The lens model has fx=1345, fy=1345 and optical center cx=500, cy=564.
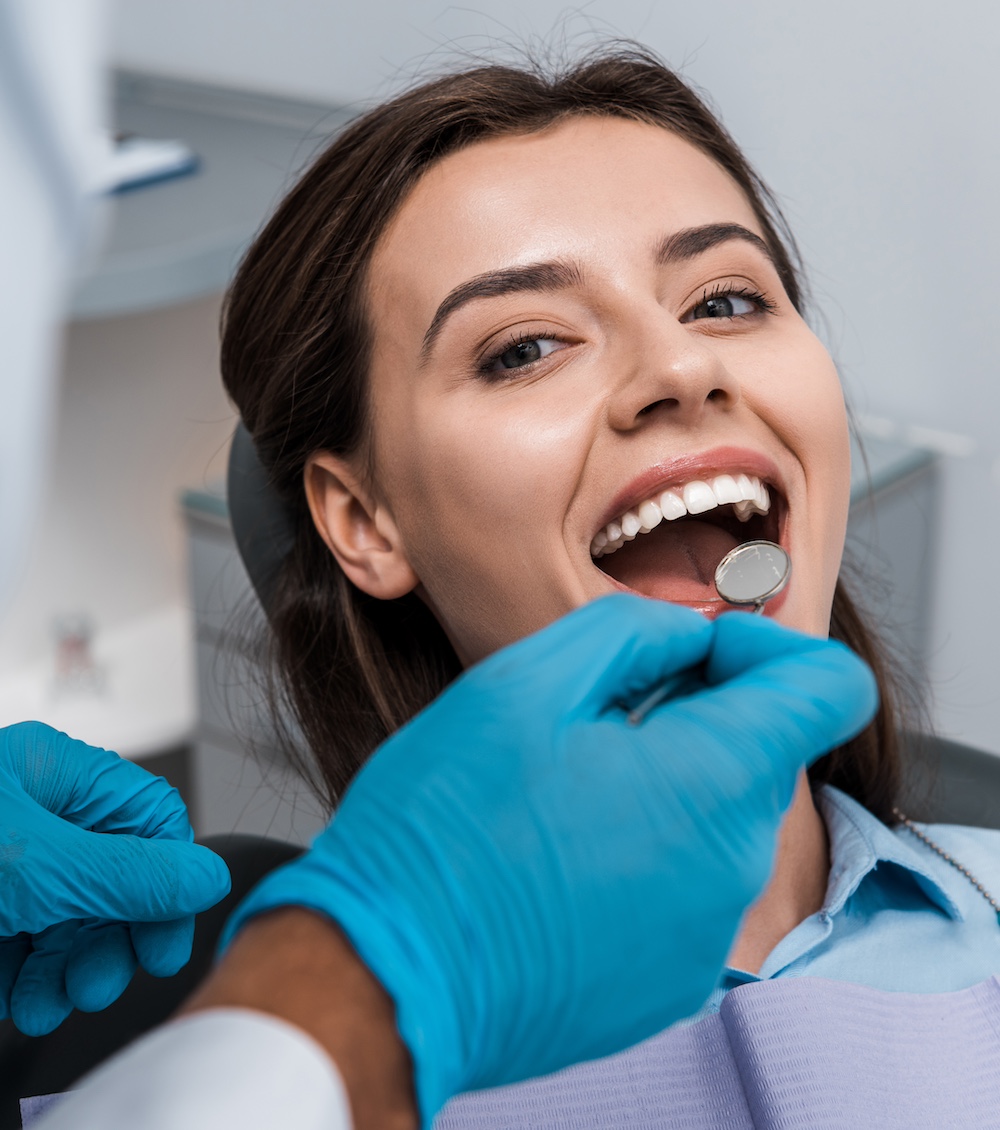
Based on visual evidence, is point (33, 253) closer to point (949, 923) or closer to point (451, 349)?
point (451, 349)

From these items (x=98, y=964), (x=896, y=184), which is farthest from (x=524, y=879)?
(x=896, y=184)

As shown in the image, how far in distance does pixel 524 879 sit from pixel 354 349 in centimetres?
66

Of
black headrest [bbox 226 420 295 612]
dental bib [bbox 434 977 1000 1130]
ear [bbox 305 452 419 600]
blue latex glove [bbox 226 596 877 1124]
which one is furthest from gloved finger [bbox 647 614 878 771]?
black headrest [bbox 226 420 295 612]

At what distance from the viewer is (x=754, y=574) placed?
103 cm

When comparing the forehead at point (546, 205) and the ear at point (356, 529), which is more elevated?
the forehead at point (546, 205)

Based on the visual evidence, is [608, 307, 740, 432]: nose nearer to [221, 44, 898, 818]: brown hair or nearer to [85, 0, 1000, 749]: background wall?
[221, 44, 898, 818]: brown hair

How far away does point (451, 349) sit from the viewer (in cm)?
109

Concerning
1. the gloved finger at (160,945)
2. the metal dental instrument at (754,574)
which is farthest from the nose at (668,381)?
the gloved finger at (160,945)

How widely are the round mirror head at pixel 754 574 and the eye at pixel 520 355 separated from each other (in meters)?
0.22

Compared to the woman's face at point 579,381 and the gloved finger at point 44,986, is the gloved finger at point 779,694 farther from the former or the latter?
the gloved finger at point 44,986

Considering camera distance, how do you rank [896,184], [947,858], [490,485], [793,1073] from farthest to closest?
[896,184], [947,858], [490,485], [793,1073]

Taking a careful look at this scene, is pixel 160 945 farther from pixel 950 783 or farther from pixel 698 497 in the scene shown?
pixel 950 783

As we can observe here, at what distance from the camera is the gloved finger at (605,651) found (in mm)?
708

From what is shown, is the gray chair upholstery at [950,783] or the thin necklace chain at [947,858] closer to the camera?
the thin necklace chain at [947,858]
